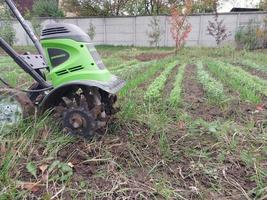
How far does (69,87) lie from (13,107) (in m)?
0.49

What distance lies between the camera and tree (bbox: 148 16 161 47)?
50.3ft

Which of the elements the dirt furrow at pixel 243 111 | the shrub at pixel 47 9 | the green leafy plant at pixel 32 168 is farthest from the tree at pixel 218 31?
the green leafy plant at pixel 32 168

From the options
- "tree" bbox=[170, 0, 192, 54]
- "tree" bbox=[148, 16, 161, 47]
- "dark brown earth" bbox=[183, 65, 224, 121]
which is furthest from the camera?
"tree" bbox=[148, 16, 161, 47]

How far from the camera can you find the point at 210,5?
19844 mm

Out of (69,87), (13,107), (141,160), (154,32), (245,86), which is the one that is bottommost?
(141,160)

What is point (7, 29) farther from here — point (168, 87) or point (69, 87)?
point (69, 87)

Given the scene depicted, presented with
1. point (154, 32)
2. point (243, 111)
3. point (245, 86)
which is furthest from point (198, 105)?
point (154, 32)

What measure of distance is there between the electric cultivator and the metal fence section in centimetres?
1436

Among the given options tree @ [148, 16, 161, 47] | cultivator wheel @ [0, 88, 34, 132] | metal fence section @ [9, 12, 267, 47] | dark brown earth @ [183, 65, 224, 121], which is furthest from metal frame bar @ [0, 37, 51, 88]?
metal fence section @ [9, 12, 267, 47]

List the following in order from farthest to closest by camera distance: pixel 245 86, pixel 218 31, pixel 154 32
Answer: pixel 154 32 < pixel 218 31 < pixel 245 86

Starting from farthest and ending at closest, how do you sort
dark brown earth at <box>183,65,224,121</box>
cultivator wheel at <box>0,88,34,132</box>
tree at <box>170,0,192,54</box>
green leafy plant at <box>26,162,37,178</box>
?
tree at <box>170,0,192,54</box> → dark brown earth at <box>183,65,224,121</box> → cultivator wheel at <box>0,88,34,132</box> → green leafy plant at <box>26,162,37,178</box>

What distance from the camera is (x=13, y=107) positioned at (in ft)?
7.76

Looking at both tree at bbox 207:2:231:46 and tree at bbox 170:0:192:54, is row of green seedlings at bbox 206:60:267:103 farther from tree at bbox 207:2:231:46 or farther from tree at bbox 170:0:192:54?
tree at bbox 207:2:231:46

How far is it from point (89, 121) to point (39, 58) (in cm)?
98
